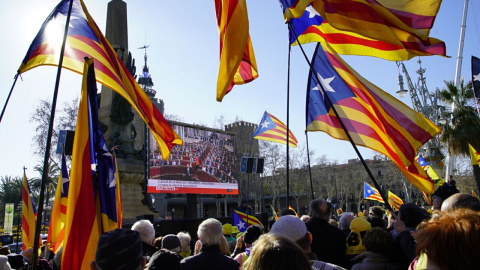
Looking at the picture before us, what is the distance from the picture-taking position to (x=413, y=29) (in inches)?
207

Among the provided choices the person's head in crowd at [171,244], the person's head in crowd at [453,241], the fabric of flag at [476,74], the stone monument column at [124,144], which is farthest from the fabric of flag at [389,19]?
the stone monument column at [124,144]

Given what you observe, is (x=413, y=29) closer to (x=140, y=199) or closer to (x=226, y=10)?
(x=226, y=10)

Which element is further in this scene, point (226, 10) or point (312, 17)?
point (312, 17)

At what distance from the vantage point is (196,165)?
27812mm

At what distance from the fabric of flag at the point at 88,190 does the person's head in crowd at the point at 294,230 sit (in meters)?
1.77

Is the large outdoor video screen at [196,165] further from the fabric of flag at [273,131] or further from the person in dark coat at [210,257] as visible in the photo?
the person in dark coat at [210,257]

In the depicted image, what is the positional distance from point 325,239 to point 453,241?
2.75 metres

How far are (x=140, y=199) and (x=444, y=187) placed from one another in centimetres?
1062

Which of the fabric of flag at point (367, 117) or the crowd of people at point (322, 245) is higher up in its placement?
the fabric of flag at point (367, 117)

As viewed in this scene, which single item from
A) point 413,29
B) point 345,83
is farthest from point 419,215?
point 345,83

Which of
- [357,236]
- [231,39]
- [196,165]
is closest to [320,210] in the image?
[357,236]

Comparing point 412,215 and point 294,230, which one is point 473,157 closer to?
point 412,215

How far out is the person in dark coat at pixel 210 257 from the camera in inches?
129

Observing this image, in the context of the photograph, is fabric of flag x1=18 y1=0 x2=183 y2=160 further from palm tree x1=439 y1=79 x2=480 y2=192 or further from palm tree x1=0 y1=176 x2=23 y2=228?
palm tree x1=0 y1=176 x2=23 y2=228
